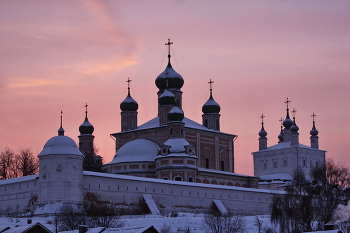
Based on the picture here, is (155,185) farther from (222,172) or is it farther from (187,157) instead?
(222,172)

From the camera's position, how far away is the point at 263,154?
66062 millimetres

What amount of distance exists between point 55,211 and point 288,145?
3229 centimetres

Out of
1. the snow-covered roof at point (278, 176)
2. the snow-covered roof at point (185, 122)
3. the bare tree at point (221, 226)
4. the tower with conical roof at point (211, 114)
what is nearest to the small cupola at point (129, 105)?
the snow-covered roof at point (185, 122)

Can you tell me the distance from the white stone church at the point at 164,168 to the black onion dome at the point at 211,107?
0.07m

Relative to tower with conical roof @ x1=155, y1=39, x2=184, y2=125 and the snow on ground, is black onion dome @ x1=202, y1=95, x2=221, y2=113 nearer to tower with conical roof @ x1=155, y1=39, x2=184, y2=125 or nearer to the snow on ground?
tower with conical roof @ x1=155, y1=39, x2=184, y2=125

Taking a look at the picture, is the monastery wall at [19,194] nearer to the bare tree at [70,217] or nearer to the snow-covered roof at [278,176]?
the bare tree at [70,217]

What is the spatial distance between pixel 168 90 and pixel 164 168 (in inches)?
297

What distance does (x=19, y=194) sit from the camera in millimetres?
37750

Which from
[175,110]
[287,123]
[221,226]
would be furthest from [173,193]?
[287,123]

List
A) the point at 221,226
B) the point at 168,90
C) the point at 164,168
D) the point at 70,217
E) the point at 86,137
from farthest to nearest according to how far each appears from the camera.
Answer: the point at 86,137
the point at 168,90
the point at 164,168
the point at 70,217
the point at 221,226

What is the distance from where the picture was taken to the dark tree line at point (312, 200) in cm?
3312

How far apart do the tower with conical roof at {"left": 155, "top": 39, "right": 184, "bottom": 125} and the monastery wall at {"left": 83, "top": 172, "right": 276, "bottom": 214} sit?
27.4ft

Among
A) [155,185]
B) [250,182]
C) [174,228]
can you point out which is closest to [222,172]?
[250,182]

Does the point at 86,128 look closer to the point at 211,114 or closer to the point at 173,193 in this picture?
the point at 211,114
